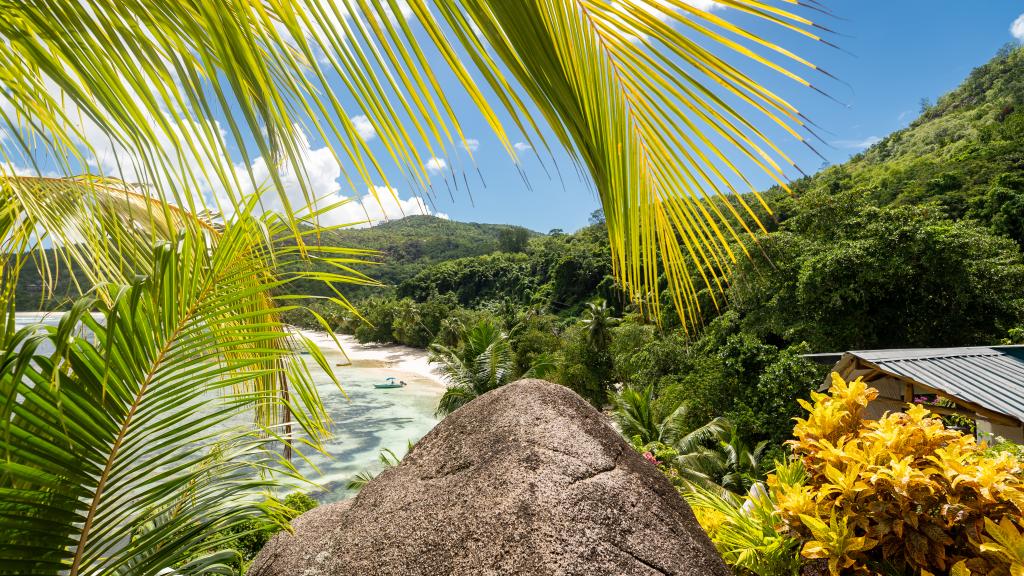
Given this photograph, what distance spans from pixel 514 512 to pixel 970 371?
665 centimetres

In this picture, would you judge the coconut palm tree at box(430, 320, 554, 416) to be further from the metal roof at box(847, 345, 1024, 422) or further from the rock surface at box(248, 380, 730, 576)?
the rock surface at box(248, 380, 730, 576)

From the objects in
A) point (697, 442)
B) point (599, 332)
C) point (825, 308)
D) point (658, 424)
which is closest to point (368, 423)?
point (599, 332)

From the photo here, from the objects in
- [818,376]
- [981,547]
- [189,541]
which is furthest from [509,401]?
[818,376]

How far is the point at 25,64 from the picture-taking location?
83 cm

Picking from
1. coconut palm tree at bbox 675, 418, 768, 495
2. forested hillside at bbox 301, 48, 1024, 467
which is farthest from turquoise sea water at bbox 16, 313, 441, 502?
coconut palm tree at bbox 675, 418, 768, 495

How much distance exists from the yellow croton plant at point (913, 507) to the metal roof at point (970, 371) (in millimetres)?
4339

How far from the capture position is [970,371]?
610 centimetres

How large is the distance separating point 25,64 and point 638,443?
15081mm

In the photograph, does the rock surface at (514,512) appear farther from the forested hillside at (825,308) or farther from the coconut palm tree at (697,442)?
the coconut palm tree at (697,442)

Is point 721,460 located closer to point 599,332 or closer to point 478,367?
point 478,367

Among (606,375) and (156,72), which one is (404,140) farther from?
(606,375)

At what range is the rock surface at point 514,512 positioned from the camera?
218 cm

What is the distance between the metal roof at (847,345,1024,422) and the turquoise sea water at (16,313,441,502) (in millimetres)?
15014

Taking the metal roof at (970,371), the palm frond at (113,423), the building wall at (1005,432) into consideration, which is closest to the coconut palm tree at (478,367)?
the metal roof at (970,371)
